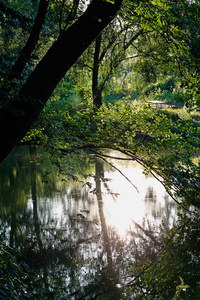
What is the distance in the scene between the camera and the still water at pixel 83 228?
5.24 m

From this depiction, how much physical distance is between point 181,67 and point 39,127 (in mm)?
2156

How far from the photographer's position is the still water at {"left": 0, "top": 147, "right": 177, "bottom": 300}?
5.24 metres

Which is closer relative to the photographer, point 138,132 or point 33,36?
point 33,36

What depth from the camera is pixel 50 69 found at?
2.67 meters

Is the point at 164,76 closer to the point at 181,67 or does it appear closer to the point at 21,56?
the point at 181,67

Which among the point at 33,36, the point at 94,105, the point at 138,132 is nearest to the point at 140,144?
the point at 138,132

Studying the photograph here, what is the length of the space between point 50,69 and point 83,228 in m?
5.25

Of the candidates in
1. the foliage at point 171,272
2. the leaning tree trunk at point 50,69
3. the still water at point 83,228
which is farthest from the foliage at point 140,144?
the leaning tree trunk at point 50,69

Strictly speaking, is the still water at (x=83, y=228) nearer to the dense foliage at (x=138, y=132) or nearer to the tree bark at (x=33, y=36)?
the dense foliage at (x=138, y=132)

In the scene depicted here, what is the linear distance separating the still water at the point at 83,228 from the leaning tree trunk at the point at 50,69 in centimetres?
154

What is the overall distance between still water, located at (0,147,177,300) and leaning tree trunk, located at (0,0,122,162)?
5.06 ft

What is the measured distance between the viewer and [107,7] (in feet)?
8.93

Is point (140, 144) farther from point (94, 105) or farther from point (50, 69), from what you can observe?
point (50, 69)

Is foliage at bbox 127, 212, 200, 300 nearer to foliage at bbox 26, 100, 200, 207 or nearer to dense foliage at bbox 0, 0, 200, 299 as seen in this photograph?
dense foliage at bbox 0, 0, 200, 299
